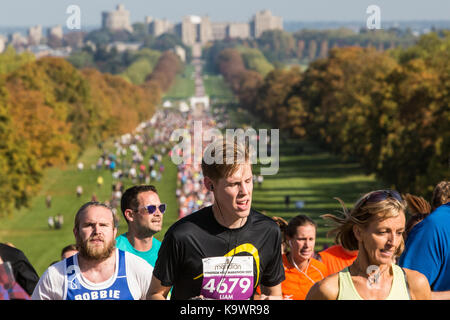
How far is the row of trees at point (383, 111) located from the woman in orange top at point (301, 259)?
78.3 feet

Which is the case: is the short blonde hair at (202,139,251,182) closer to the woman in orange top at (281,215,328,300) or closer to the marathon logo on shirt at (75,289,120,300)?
the marathon logo on shirt at (75,289,120,300)

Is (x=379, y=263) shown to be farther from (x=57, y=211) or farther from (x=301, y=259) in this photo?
(x=57, y=211)

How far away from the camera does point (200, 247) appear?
6.00 m

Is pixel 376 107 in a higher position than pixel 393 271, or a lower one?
lower

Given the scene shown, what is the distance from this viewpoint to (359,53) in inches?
2995

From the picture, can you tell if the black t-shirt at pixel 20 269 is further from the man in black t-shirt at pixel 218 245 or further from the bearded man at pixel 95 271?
the man in black t-shirt at pixel 218 245

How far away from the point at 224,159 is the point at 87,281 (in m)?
1.32

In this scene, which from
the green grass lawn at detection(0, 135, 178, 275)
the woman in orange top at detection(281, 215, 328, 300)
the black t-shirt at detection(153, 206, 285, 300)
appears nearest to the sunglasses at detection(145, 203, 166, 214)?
the woman in orange top at detection(281, 215, 328, 300)

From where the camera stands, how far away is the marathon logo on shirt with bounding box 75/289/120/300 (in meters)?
6.34

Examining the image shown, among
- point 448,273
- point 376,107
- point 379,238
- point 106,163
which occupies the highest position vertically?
point 379,238

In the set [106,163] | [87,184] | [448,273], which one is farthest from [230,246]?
[106,163]

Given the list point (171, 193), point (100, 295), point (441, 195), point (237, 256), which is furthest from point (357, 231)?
point (171, 193)

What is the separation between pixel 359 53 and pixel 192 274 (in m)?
71.5
